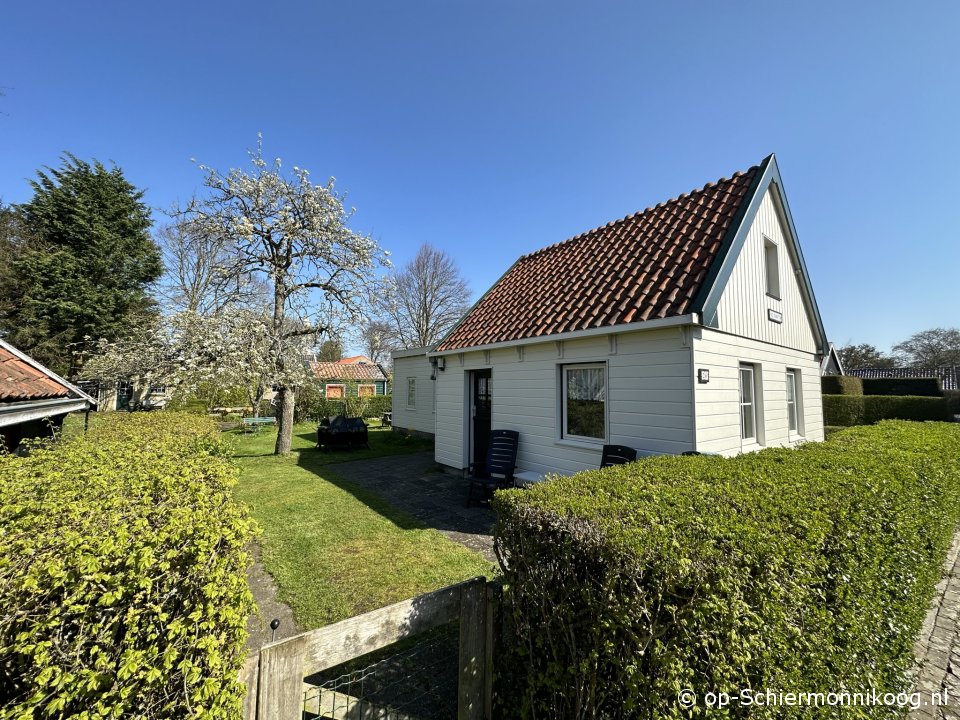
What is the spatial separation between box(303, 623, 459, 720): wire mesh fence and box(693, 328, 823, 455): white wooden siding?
438 centimetres

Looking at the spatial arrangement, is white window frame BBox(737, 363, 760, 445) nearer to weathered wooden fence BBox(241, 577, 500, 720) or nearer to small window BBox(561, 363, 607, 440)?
small window BBox(561, 363, 607, 440)

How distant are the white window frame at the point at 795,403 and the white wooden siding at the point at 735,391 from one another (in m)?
0.04

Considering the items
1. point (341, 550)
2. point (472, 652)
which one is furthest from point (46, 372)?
point (472, 652)

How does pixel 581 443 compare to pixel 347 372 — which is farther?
pixel 347 372

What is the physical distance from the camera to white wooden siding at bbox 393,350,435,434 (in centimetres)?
1512

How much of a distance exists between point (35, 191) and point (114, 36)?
2512 centimetres

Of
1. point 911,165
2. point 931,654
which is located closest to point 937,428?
point 911,165

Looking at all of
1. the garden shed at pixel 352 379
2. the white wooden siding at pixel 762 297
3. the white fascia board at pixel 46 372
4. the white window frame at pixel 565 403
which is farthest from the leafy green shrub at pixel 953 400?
the garden shed at pixel 352 379

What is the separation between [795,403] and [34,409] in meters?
14.6

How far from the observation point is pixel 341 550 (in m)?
5.16

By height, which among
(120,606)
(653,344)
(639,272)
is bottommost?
(120,606)

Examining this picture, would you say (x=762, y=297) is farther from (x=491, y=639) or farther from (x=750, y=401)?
(x=491, y=639)

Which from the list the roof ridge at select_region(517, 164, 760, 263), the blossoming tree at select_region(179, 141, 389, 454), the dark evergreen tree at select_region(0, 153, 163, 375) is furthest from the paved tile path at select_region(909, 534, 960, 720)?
the dark evergreen tree at select_region(0, 153, 163, 375)

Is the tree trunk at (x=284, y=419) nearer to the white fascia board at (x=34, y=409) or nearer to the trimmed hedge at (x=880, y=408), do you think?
the white fascia board at (x=34, y=409)
